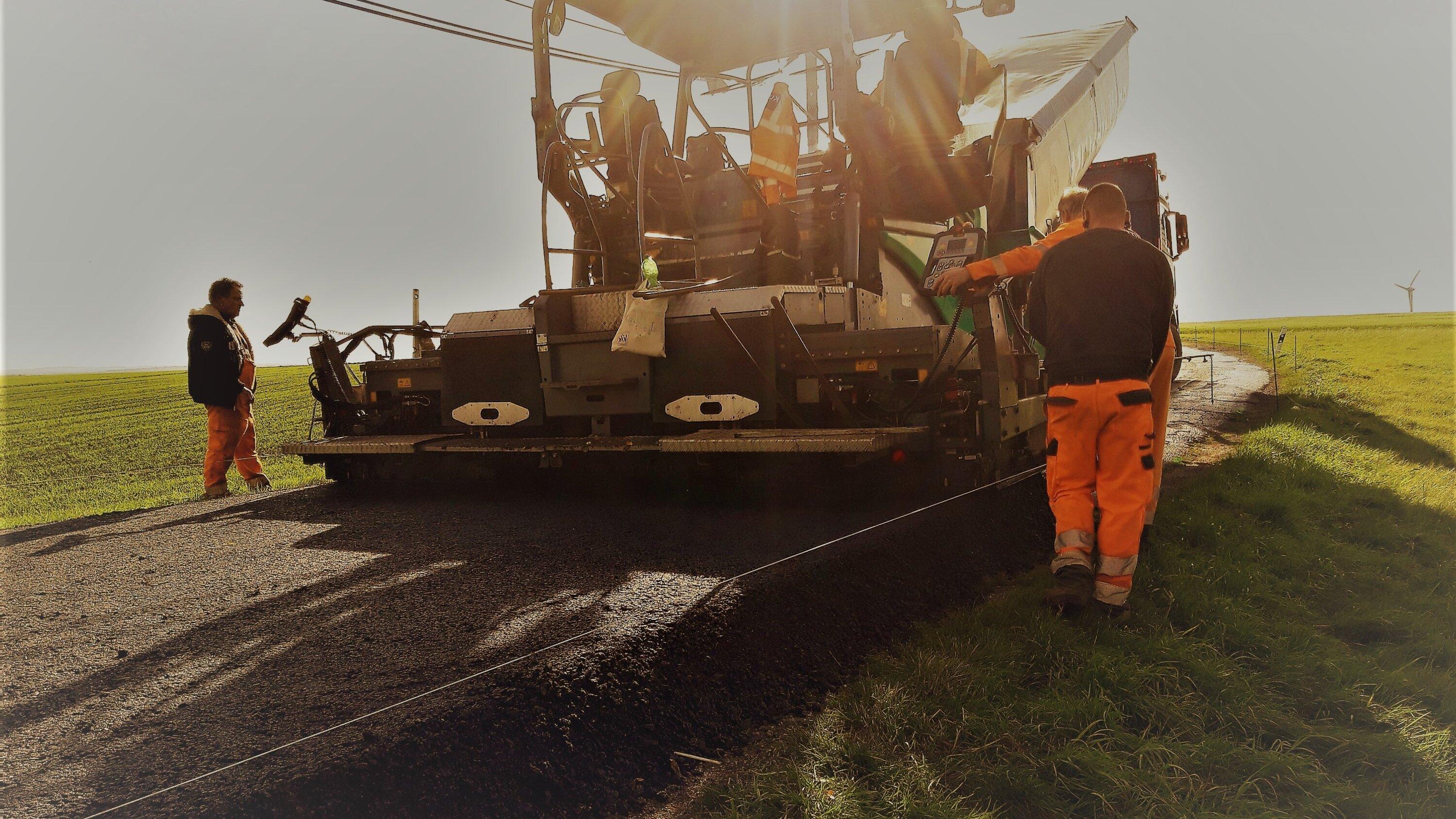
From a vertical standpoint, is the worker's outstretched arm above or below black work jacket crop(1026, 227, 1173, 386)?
above

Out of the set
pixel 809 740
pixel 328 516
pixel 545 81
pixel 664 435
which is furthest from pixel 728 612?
pixel 545 81

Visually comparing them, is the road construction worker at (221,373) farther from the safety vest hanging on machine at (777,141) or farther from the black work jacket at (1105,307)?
the black work jacket at (1105,307)

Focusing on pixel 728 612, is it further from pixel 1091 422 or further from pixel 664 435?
pixel 664 435

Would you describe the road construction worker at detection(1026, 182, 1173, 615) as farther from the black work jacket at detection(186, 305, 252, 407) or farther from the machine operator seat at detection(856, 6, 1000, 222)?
the black work jacket at detection(186, 305, 252, 407)

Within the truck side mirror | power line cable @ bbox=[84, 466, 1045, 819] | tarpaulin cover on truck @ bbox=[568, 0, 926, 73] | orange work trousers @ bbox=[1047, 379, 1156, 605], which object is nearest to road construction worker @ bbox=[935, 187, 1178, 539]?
orange work trousers @ bbox=[1047, 379, 1156, 605]

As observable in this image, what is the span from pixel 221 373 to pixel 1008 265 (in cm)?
589

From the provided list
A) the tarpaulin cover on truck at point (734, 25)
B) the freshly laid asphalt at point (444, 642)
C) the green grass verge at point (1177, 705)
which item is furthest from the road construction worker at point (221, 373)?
the green grass verge at point (1177, 705)

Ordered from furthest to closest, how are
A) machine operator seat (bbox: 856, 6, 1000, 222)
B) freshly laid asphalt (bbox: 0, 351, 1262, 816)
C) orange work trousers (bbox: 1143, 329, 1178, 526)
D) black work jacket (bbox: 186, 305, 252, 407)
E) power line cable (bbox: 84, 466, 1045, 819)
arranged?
black work jacket (bbox: 186, 305, 252, 407)
machine operator seat (bbox: 856, 6, 1000, 222)
orange work trousers (bbox: 1143, 329, 1178, 526)
freshly laid asphalt (bbox: 0, 351, 1262, 816)
power line cable (bbox: 84, 466, 1045, 819)

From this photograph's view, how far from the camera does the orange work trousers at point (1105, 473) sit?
3.61 metres

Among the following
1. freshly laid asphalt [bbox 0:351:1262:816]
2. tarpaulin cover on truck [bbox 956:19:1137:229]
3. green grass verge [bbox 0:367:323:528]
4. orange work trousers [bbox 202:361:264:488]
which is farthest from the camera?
green grass verge [bbox 0:367:323:528]

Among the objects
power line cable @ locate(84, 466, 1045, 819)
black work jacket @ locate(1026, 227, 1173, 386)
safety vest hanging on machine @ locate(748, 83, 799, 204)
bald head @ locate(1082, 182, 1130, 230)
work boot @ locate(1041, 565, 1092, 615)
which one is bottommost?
work boot @ locate(1041, 565, 1092, 615)

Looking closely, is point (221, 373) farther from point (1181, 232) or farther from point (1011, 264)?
point (1181, 232)

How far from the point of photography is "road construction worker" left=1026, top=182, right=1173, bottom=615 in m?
3.62

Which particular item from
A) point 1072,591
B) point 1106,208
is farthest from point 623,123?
point 1072,591
